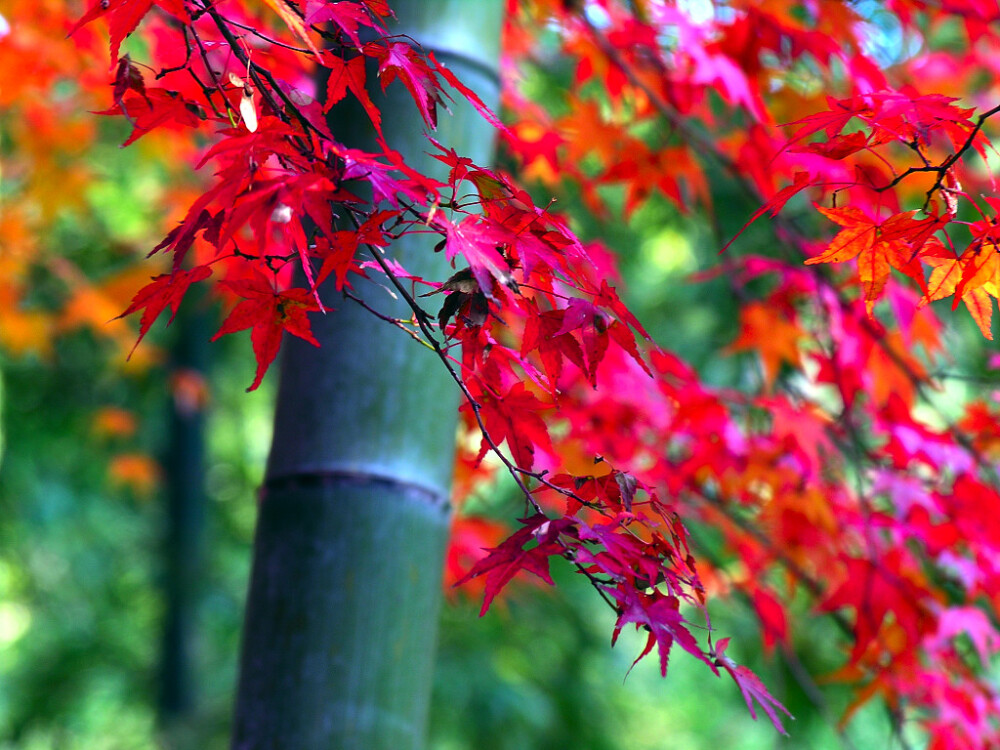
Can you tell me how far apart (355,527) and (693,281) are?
74 cm

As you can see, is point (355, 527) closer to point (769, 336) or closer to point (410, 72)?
point (410, 72)

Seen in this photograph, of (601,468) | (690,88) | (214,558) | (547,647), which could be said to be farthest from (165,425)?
(601,468)

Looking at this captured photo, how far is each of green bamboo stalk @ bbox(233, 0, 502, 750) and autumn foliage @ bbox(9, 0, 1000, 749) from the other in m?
0.06

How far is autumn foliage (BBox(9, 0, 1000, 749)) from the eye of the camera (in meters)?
0.59

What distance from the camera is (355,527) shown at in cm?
86

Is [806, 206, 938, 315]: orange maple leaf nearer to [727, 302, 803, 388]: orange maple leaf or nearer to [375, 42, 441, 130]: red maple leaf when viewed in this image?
[375, 42, 441, 130]: red maple leaf

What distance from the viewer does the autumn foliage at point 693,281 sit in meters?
0.59

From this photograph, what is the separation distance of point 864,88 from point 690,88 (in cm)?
28

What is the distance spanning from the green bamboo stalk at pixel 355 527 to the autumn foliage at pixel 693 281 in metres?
0.06

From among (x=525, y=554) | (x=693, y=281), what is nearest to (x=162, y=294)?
(x=525, y=554)

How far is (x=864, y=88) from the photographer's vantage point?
3.59 ft

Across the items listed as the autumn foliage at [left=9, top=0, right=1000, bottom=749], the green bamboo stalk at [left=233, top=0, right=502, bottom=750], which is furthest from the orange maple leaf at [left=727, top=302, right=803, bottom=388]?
the green bamboo stalk at [left=233, top=0, right=502, bottom=750]

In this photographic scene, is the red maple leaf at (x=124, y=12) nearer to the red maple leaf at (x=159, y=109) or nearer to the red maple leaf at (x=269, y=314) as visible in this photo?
the red maple leaf at (x=159, y=109)

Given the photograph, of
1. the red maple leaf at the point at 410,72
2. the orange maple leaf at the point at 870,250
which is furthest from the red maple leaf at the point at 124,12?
the orange maple leaf at the point at 870,250
